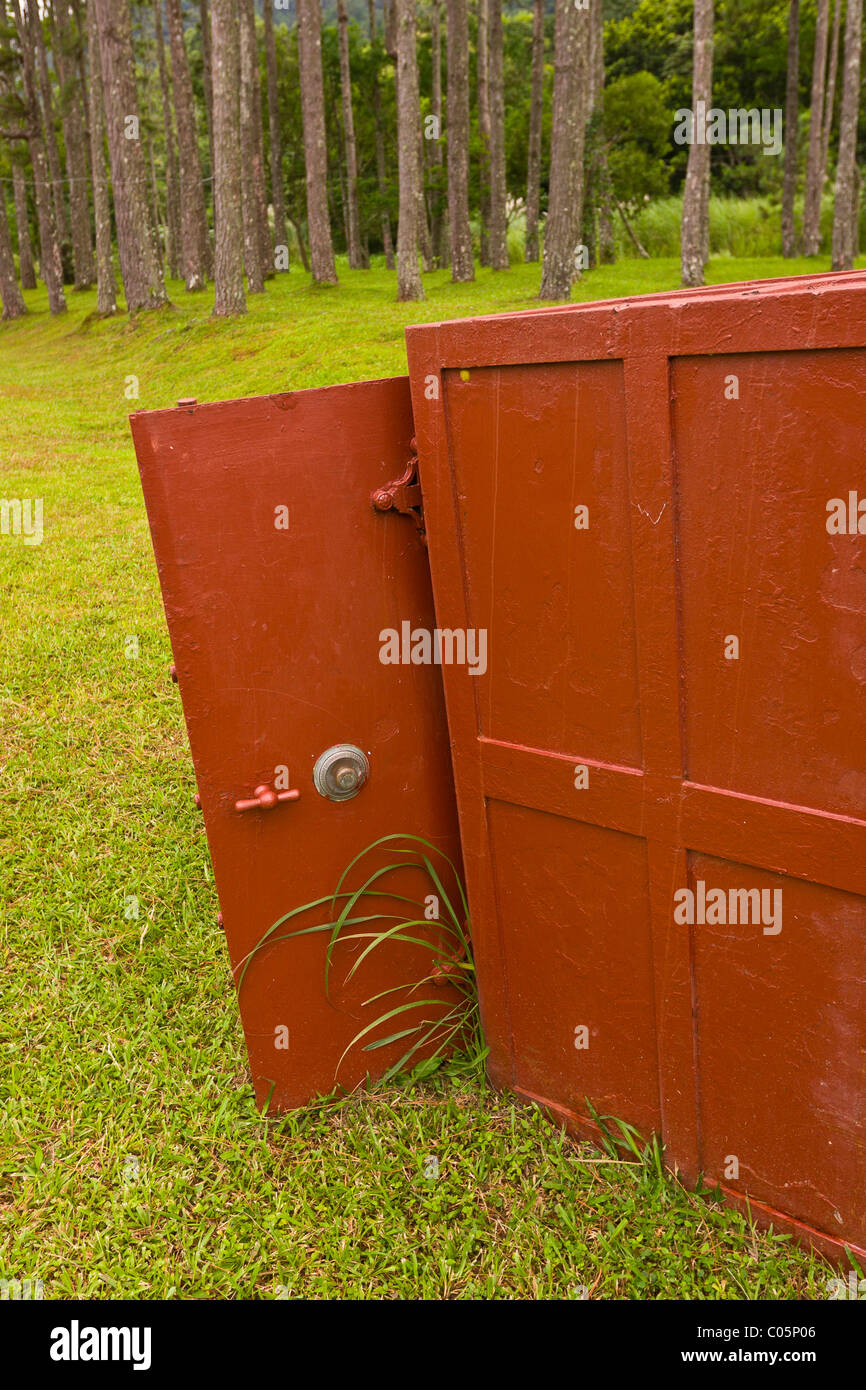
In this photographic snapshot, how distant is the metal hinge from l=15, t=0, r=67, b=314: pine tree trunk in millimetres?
30439

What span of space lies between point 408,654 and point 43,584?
4.83 meters

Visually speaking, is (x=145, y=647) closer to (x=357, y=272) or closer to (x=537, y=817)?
(x=537, y=817)

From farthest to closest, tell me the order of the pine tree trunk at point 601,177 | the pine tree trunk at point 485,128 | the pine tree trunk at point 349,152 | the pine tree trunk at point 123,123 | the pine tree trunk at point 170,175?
the pine tree trunk at point 170,175, the pine tree trunk at point 349,152, the pine tree trunk at point 485,128, the pine tree trunk at point 601,177, the pine tree trunk at point 123,123

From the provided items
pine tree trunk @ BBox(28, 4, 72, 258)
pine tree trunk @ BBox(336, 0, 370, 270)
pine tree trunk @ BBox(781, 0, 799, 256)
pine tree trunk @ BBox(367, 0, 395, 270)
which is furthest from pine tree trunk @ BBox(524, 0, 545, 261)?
pine tree trunk @ BBox(28, 4, 72, 258)

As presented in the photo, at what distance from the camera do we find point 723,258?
25.8 m

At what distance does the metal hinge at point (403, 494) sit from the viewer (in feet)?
8.46

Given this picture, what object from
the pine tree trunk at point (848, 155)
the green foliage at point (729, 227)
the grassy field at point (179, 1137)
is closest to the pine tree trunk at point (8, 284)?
the green foliage at point (729, 227)

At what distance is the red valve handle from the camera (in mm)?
2611

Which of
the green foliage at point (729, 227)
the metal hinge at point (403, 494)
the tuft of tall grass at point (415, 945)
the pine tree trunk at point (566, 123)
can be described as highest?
the pine tree trunk at point (566, 123)

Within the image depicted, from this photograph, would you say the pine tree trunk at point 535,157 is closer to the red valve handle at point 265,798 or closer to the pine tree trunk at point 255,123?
the pine tree trunk at point 255,123

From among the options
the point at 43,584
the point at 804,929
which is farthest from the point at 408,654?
the point at 43,584

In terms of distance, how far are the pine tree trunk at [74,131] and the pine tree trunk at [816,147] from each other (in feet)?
61.8

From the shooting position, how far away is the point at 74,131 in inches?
1250

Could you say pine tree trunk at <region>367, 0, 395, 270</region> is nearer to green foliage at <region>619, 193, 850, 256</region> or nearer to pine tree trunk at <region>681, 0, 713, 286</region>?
green foliage at <region>619, 193, 850, 256</region>
